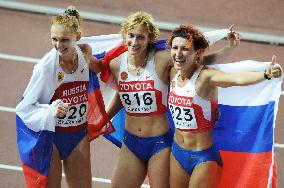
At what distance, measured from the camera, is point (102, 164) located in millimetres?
10344

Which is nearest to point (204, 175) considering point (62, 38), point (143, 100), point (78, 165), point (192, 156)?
point (192, 156)

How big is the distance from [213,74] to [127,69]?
88 centimetres

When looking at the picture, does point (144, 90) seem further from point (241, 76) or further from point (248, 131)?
point (248, 131)

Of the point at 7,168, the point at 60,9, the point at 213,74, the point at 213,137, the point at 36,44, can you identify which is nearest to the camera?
the point at 213,74

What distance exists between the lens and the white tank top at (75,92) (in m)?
8.05

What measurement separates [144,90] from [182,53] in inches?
23.5

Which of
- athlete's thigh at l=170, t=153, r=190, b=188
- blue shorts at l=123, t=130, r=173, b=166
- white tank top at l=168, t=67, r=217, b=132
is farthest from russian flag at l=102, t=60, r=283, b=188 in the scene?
athlete's thigh at l=170, t=153, r=190, b=188

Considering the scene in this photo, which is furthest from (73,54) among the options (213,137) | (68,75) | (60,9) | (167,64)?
(60,9)

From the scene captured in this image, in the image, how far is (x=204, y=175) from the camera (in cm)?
788

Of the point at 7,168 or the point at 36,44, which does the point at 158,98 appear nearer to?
the point at 7,168

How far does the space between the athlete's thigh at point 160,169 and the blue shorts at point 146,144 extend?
51 millimetres

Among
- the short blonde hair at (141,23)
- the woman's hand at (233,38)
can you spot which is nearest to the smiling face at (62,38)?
the short blonde hair at (141,23)

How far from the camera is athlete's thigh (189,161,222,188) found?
7.86m

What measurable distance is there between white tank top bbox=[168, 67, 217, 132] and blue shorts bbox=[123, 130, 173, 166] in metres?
0.34
